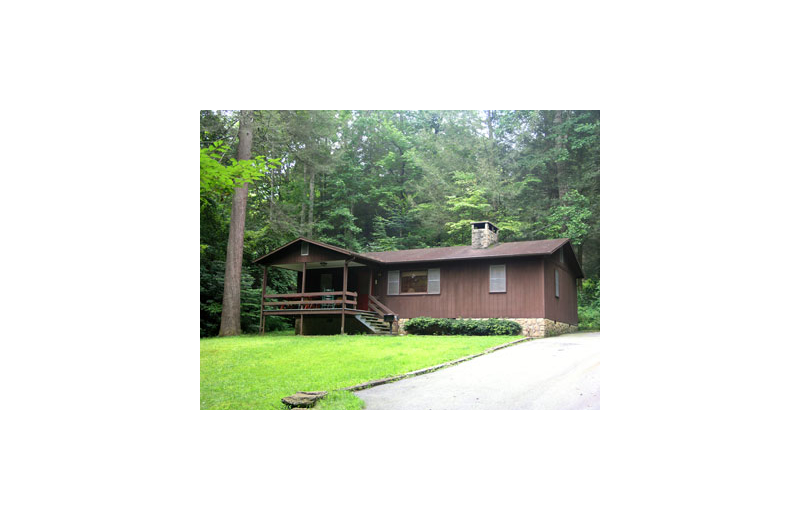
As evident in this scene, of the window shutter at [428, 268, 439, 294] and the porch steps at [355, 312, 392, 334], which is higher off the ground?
the window shutter at [428, 268, 439, 294]

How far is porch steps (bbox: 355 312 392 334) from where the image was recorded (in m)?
11.0

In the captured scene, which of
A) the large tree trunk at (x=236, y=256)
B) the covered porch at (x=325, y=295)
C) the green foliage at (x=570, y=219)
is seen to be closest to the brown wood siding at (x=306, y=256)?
the covered porch at (x=325, y=295)

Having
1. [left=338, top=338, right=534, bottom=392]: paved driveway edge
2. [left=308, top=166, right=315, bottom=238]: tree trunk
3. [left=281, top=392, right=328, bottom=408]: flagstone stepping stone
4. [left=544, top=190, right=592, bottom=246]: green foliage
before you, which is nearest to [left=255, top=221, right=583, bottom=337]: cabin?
[left=544, top=190, right=592, bottom=246]: green foliage

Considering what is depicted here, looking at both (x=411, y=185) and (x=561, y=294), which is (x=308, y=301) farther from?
(x=561, y=294)

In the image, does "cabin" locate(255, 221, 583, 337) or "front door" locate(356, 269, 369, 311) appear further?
"front door" locate(356, 269, 369, 311)

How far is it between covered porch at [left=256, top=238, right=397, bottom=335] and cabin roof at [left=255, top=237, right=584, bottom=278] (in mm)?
238

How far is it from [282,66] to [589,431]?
4.90m

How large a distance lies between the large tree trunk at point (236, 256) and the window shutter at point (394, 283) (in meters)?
3.67

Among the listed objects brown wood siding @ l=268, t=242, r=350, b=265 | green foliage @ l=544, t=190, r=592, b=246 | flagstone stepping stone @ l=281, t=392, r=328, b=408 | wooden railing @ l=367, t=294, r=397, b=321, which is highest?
green foliage @ l=544, t=190, r=592, b=246

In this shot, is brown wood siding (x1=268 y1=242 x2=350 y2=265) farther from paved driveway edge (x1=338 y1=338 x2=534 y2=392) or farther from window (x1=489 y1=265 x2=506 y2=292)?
→ paved driveway edge (x1=338 y1=338 x2=534 y2=392)

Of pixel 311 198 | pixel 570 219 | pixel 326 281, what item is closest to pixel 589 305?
pixel 570 219

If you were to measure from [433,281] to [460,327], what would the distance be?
1.66 meters
